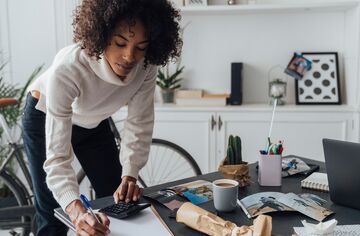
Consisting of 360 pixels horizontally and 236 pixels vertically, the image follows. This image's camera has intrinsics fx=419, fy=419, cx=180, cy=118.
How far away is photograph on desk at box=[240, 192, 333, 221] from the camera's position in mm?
1053

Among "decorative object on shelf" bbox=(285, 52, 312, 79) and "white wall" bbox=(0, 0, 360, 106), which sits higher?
"white wall" bbox=(0, 0, 360, 106)

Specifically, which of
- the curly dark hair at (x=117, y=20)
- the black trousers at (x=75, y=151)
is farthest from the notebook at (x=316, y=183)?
the black trousers at (x=75, y=151)

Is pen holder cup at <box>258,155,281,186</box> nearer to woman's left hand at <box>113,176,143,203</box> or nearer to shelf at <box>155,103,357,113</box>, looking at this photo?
woman's left hand at <box>113,176,143,203</box>

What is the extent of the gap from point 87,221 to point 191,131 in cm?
182

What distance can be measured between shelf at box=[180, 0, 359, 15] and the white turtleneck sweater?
4.53ft

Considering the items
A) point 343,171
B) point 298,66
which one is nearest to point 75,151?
point 343,171

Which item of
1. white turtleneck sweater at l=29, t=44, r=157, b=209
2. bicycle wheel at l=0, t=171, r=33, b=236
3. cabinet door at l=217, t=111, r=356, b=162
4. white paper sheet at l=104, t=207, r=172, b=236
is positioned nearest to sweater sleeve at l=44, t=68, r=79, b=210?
white turtleneck sweater at l=29, t=44, r=157, b=209

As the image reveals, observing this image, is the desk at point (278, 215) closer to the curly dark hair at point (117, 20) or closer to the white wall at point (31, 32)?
the curly dark hair at point (117, 20)

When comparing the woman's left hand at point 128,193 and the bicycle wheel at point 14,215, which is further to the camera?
the bicycle wheel at point 14,215

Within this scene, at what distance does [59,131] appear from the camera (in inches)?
Result: 48.6

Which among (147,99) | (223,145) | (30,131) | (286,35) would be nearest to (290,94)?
(286,35)

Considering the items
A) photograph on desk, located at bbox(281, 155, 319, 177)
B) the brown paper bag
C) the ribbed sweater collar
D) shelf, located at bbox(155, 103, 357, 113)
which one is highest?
the ribbed sweater collar

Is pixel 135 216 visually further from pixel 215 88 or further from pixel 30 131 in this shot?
pixel 215 88

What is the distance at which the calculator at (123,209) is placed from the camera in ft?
3.58
